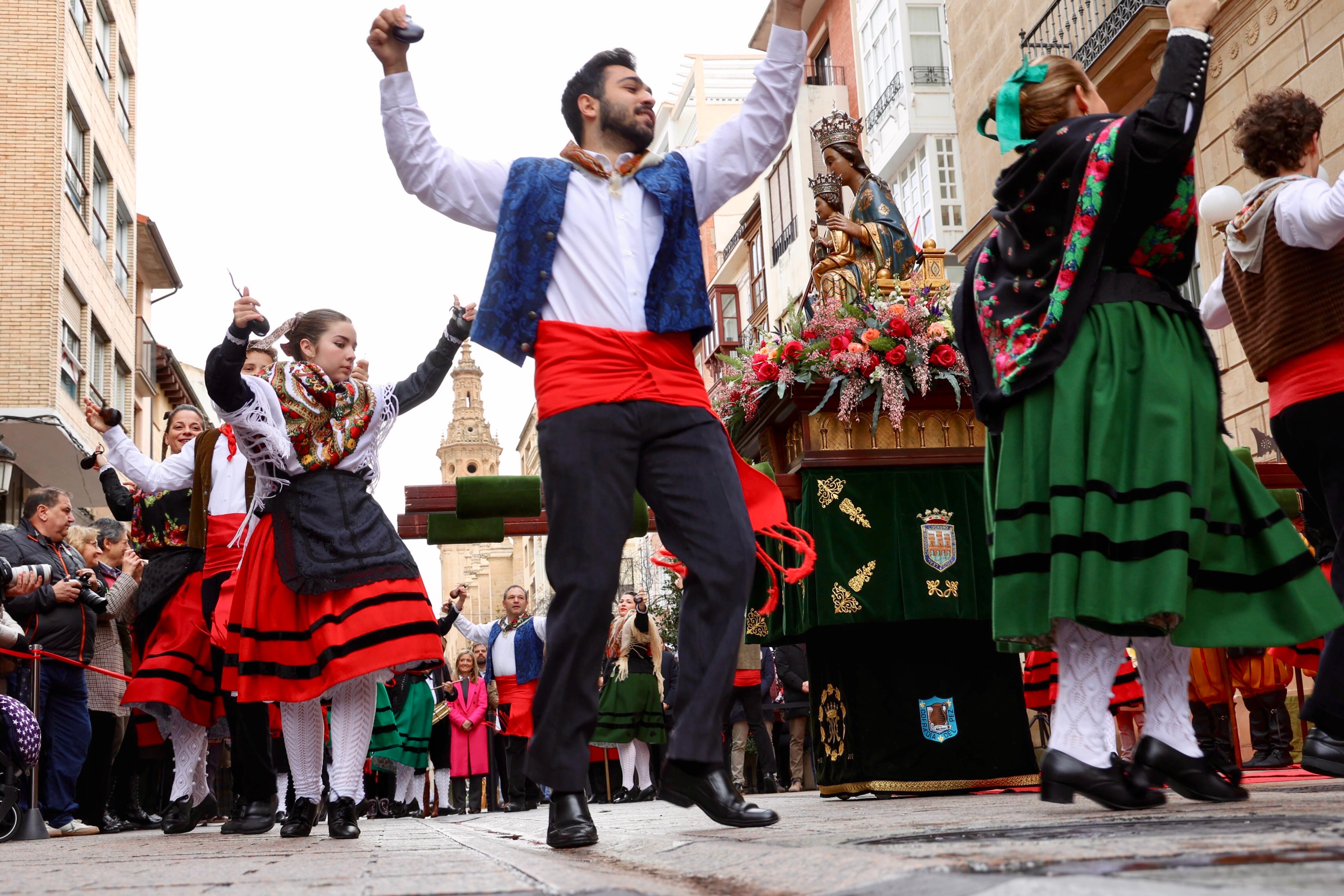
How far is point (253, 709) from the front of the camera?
562cm

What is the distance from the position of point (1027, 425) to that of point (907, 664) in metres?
2.72

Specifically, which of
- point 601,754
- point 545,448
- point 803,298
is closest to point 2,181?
point 601,754

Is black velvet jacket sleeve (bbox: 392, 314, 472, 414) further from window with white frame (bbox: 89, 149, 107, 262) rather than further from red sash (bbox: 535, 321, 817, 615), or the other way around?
window with white frame (bbox: 89, 149, 107, 262)

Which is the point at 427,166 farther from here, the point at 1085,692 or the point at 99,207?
the point at 99,207

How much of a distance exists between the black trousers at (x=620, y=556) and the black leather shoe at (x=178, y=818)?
13.6 ft

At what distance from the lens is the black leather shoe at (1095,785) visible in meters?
3.22

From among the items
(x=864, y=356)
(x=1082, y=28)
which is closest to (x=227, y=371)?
(x=864, y=356)

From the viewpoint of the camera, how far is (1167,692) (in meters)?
3.50

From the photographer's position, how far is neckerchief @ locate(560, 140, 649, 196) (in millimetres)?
4066

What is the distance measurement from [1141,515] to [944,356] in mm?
2821

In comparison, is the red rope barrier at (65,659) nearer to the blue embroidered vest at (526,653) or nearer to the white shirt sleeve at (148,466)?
the white shirt sleeve at (148,466)

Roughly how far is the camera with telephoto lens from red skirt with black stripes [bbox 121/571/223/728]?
2.38ft

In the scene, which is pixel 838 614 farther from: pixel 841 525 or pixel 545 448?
pixel 545 448

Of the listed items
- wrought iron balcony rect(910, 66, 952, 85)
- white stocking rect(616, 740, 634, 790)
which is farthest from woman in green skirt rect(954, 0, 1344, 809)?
wrought iron balcony rect(910, 66, 952, 85)
